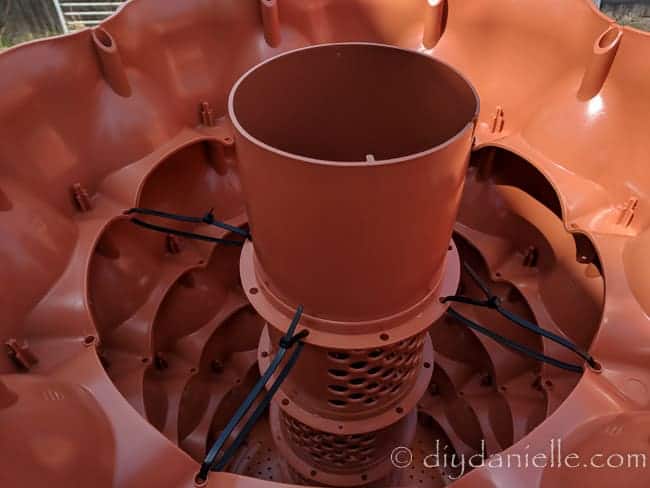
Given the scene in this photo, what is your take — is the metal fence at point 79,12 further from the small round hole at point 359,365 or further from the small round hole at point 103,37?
the small round hole at point 359,365

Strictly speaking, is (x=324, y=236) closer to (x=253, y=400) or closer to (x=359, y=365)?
(x=253, y=400)

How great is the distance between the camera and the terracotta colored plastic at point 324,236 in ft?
2.86

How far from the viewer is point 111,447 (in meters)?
0.94

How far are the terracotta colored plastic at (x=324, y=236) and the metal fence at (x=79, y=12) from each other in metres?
3.49

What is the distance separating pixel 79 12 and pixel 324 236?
15.7 ft

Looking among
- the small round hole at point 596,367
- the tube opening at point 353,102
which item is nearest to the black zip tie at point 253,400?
the tube opening at point 353,102

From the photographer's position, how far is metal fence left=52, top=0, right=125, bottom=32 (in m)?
4.29

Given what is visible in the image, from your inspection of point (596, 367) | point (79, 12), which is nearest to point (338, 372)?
point (596, 367)

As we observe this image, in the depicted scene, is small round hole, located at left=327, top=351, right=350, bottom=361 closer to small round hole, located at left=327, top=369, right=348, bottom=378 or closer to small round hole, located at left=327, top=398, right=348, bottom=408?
small round hole, located at left=327, top=369, right=348, bottom=378

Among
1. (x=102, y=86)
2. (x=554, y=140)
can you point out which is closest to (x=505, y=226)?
(x=554, y=140)

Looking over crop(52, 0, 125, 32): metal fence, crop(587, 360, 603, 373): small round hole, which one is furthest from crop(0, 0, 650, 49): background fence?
crop(587, 360, 603, 373): small round hole

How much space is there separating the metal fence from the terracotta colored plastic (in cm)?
349

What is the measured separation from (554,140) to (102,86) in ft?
4.90

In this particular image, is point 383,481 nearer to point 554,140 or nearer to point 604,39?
point 554,140
